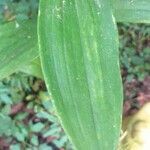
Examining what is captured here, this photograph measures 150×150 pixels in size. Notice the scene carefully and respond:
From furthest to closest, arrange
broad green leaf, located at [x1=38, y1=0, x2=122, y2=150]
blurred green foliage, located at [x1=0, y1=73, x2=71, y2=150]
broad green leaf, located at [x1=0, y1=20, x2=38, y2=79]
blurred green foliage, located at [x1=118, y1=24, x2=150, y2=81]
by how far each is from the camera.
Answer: blurred green foliage, located at [x1=118, y1=24, x2=150, y2=81]
blurred green foliage, located at [x1=0, y1=73, x2=71, y2=150]
broad green leaf, located at [x1=0, y1=20, x2=38, y2=79]
broad green leaf, located at [x1=38, y1=0, x2=122, y2=150]

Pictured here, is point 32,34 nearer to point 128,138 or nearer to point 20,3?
point 128,138

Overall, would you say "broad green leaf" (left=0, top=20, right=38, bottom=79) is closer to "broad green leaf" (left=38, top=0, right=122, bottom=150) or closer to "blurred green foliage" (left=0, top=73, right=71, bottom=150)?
"broad green leaf" (left=38, top=0, right=122, bottom=150)

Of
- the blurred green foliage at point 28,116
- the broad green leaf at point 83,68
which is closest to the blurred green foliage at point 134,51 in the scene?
the blurred green foliage at point 28,116

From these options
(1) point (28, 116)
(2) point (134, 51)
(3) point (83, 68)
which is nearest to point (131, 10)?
(3) point (83, 68)

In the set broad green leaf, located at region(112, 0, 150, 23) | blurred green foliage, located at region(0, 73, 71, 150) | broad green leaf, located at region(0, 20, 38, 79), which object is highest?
broad green leaf, located at region(112, 0, 150, 23)

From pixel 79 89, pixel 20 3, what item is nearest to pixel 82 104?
pixel 79 89

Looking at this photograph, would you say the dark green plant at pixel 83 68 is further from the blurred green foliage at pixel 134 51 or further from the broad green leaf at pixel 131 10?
the blurred green foliage at pixel 134 51

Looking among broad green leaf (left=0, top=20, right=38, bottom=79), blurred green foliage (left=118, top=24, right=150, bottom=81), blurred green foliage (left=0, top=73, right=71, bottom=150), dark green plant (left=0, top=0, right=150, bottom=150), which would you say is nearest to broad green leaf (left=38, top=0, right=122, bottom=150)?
dark green plant (left=0, top=0, right=150, bottom=150)
